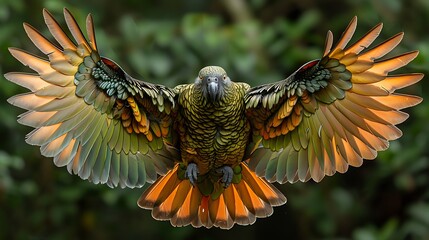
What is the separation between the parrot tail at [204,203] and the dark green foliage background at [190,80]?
1188 mm

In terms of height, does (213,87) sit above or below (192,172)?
above

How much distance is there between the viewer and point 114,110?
2521 millimetres

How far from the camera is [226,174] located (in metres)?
2.70

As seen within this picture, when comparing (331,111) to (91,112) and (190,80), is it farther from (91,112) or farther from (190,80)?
(190,80)

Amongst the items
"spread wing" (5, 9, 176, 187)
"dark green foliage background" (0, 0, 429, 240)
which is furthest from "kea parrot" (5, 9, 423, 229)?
"dark green foliage background" (0, 0, 429, 240)

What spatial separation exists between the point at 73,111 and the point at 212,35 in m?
1.85

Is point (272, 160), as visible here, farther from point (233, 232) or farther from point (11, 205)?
point (233, 232)

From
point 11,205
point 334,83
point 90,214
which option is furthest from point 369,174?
point 334,83

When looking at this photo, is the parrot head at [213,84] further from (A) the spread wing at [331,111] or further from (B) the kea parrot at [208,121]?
(A) the spread wing at [331,111]

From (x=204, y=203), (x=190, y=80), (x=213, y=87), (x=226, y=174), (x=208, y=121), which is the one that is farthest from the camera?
(x=190, y=80)

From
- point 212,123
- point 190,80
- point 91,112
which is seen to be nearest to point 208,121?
point 212,123

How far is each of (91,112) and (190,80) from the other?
1658mm

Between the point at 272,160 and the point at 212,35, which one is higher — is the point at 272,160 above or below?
below

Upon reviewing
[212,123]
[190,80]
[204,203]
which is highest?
[190,80]
